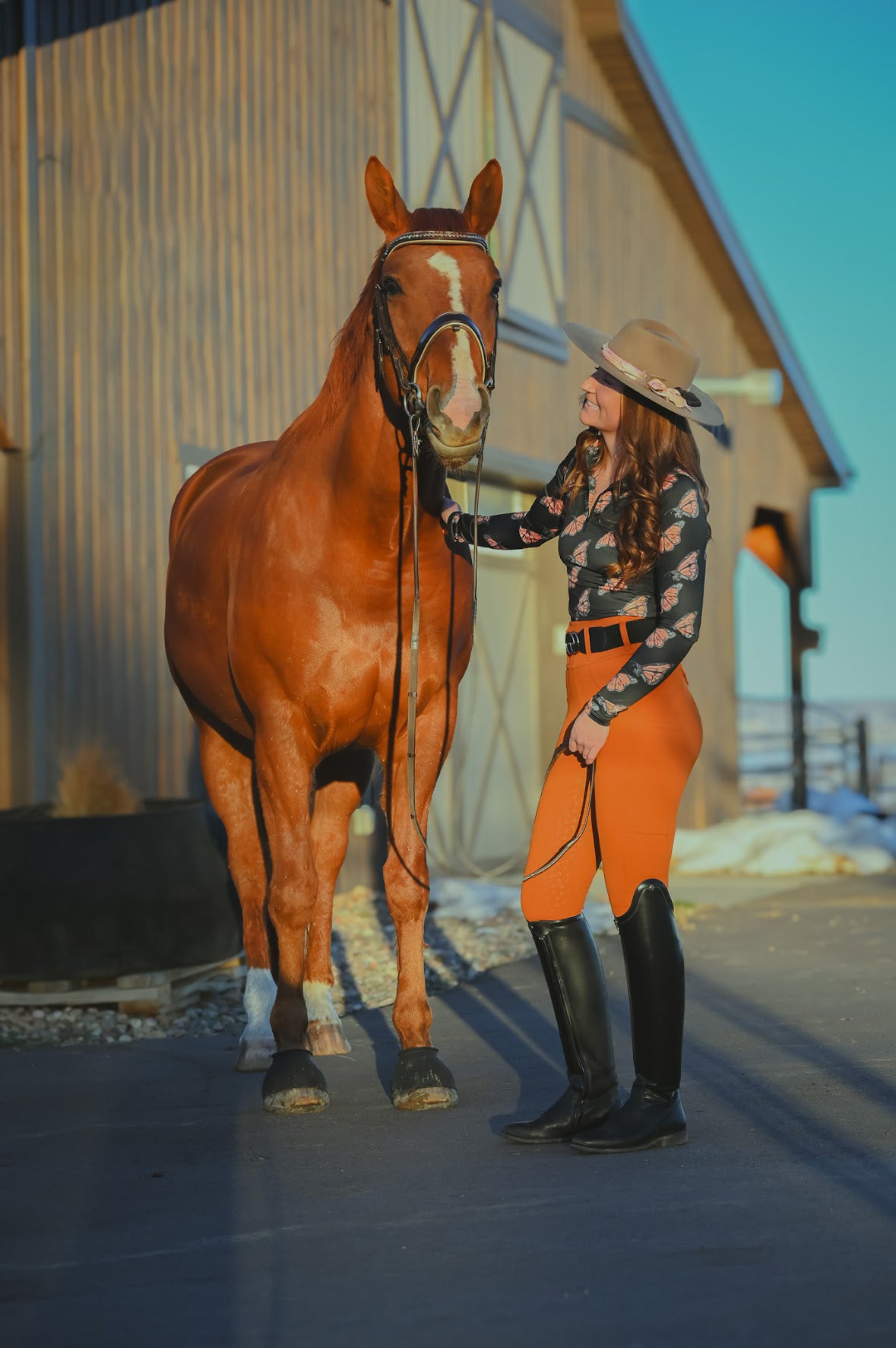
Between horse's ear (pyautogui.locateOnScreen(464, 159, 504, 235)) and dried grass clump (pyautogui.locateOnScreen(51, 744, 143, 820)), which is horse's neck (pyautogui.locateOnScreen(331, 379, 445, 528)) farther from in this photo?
dried grass clump (pyautogui.locateOnScreen(51, 744, 143, 820))

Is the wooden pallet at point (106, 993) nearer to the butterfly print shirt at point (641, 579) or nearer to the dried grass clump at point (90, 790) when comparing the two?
the dried grass clump at point (90, 790)

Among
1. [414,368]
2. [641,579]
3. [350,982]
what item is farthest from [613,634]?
[350,982]

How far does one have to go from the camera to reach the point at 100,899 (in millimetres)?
5672

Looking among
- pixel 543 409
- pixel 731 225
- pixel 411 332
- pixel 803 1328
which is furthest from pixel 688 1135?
pixel 731 225

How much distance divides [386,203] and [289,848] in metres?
1.82

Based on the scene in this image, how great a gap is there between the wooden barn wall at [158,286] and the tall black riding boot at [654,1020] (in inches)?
172

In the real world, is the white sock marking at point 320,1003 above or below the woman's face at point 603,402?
below

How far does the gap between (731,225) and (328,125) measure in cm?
617

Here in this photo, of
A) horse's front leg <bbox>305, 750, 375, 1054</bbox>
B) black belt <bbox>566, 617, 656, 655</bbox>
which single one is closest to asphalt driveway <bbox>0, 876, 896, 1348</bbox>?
horse's front leg <bbox>305, 750, 375, 1054</bbox>

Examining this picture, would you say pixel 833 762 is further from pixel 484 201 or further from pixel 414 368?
pixel 414 368

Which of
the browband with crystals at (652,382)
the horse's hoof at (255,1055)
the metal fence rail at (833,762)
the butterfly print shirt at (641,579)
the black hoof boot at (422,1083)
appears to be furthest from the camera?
the metal fence rail at (833,762)

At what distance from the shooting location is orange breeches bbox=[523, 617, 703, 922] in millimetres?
3615

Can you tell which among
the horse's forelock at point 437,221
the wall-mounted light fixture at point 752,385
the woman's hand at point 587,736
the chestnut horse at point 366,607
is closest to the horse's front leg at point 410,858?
the chestnut horse at point 366,607

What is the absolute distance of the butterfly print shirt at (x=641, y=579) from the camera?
357 cm
